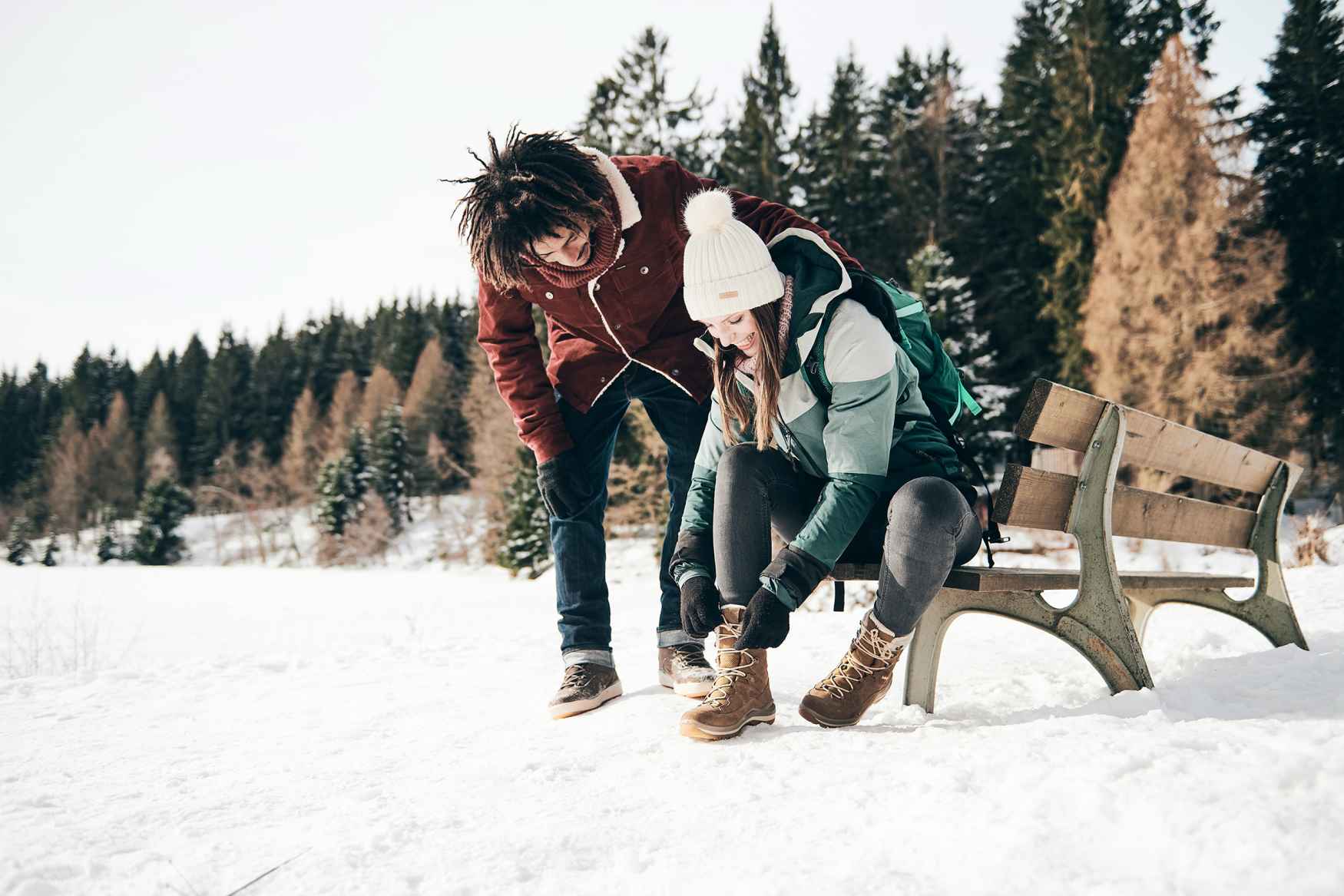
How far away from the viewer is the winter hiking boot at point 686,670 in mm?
2639

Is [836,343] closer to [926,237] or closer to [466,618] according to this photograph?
[466,618]

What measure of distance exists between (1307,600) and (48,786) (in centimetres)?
502

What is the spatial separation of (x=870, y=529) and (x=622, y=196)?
4.60ft

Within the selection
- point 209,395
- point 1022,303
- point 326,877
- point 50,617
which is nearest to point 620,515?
point 50,617

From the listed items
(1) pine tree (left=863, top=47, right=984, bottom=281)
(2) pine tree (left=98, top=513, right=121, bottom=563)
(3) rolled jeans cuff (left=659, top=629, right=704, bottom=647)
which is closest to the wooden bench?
(3) rolled jeans cuff (left=659, top=629, right=704, bottom=647)

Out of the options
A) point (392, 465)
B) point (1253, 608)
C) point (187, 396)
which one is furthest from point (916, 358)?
point (187, 396)

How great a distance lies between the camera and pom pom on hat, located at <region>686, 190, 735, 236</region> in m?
2.20

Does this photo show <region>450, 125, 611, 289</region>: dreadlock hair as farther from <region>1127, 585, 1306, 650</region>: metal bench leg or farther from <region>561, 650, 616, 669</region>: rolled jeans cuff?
<region>1127, 585, 1306, 650</region>: metal bench leg

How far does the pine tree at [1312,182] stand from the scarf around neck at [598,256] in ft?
66.8

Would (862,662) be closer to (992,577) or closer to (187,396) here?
(992,577)

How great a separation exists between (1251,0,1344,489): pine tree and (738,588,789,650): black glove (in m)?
20.5

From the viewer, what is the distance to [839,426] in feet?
6.81

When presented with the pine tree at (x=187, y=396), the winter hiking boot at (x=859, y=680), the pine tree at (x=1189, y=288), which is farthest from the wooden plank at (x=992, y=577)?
the pine tree at (x=187, y=396)

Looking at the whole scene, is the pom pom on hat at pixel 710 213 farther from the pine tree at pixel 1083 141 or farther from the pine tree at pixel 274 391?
the pine tree at pixel 274 391
